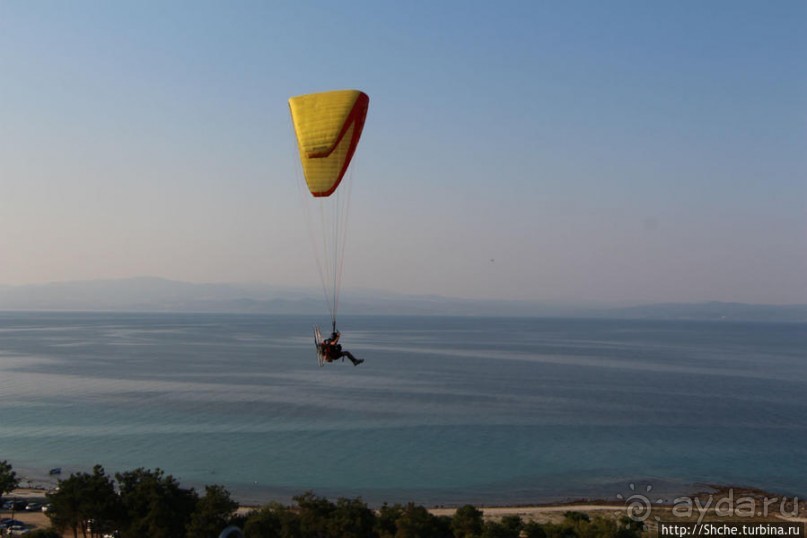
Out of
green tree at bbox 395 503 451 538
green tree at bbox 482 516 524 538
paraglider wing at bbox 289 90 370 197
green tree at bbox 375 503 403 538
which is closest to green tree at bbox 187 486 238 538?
green tree at bbox 375 503 403 538

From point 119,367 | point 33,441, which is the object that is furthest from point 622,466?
point 119,367

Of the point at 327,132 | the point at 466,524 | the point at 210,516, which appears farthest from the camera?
the point at 210,516

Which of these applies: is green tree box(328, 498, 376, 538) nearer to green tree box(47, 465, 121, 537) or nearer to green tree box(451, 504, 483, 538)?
green tree box(451, 504, 483, 538)

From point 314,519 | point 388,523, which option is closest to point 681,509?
point 388,523

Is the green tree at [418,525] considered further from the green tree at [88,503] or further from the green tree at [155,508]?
the green tree at [88,503]

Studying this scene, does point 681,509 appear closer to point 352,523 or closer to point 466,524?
point 466,524
